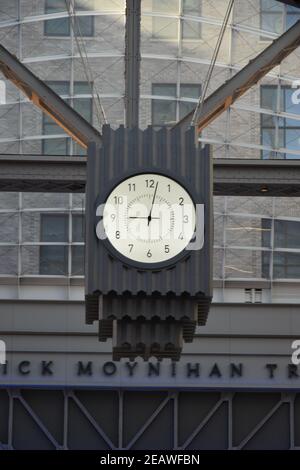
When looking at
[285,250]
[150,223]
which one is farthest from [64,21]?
[150,223]

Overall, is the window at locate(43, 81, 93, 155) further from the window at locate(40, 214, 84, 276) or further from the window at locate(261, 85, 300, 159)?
the window at locate(261, 85, 300, 159)

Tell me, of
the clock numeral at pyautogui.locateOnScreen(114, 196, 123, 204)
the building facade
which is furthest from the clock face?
the building facade

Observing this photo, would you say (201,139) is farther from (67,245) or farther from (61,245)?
(61,245)

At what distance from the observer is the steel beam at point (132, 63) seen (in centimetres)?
2481

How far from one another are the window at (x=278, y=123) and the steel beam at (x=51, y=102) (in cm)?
1990

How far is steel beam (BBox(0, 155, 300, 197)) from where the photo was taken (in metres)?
28.9

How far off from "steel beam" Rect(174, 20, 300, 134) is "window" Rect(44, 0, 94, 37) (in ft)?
65.0

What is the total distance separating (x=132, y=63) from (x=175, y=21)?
22.3m

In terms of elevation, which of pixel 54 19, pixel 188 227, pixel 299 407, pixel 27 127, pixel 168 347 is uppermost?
pixel 54 19

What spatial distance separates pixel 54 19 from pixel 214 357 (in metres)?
11.4

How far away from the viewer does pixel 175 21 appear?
1875 inches
